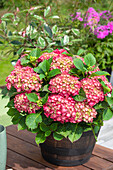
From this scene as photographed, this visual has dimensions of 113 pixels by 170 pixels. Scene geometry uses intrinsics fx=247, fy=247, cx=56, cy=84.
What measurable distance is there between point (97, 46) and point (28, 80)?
116 inches

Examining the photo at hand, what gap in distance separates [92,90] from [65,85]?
4.4 inches

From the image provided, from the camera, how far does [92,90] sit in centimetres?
98

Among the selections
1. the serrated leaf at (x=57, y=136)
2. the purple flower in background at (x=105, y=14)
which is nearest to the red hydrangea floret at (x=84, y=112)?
the serrated leaf at (x=57, y=136)

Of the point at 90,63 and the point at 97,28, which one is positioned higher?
the point at 90,63

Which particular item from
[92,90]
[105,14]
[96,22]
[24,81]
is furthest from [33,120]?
[105,14]

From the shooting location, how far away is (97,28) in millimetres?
3709

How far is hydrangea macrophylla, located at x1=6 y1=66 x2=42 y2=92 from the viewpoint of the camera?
988 mm

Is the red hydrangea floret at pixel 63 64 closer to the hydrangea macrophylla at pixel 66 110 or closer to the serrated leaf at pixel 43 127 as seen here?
the hydrangea macrophylla at pixel 66 110

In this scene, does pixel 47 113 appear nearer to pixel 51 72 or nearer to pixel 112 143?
pixel 51 72

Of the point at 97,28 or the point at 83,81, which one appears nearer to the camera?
the point at 83,81

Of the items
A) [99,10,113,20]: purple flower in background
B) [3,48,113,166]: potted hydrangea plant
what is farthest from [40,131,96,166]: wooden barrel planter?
[99,10,113,20]: purple flower in background

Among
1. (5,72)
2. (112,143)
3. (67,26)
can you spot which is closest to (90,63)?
(112,143)

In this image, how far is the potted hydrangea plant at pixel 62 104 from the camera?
960 millimetres

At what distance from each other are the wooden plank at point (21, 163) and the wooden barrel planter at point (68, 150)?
0.06 meters
